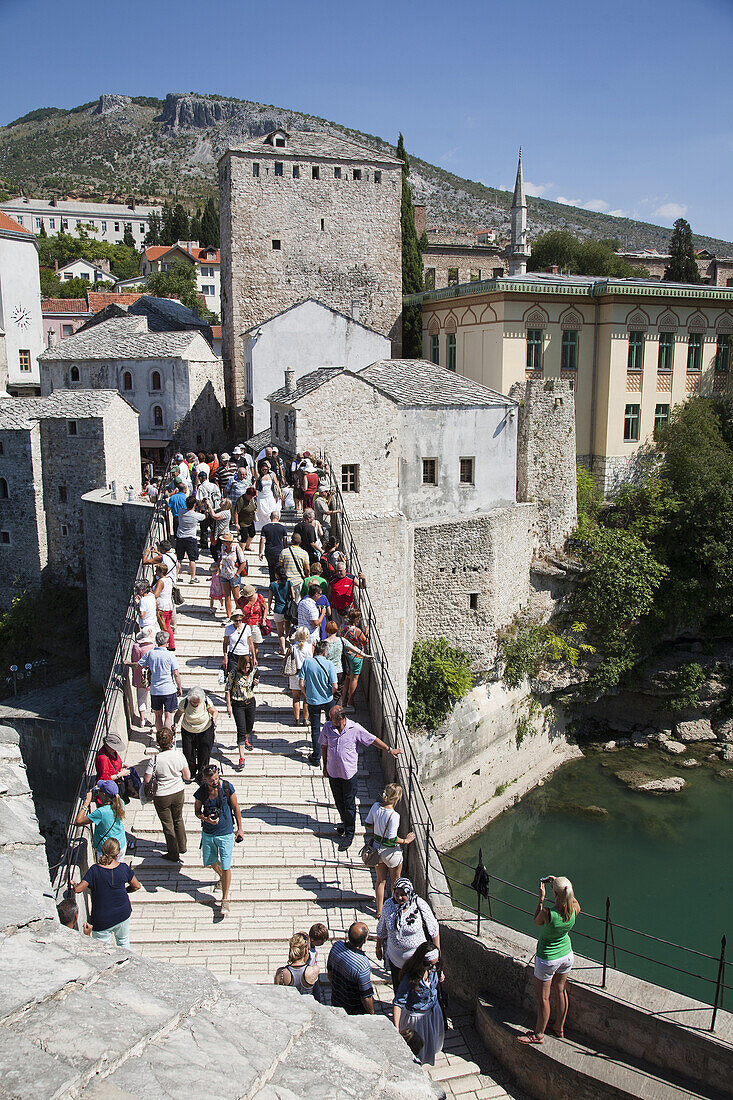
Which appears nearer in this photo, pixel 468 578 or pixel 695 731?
pixel 468 578

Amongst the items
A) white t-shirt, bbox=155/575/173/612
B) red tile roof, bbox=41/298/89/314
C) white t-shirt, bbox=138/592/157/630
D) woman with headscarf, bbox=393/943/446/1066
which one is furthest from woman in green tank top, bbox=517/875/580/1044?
red tile roof, bbox=41/298/89/314

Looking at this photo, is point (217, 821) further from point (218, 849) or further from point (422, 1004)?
point (422, 1004)

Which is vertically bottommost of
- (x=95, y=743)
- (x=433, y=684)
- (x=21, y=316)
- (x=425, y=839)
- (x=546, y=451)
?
(x=433, y=684)

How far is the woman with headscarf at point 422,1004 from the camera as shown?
5.98 m

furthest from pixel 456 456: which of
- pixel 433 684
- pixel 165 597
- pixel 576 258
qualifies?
pixel 576 258

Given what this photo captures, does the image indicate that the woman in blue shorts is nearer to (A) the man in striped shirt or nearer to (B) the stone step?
(A) the man in striped shirt

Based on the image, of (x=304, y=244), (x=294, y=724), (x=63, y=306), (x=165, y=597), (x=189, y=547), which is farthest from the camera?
(x=63, y=306)

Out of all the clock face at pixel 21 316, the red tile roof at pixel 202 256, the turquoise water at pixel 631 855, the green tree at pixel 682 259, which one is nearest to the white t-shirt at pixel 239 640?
the turquoise water at pixel 631 855

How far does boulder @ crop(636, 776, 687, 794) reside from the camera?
2306cm

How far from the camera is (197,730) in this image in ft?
27.4

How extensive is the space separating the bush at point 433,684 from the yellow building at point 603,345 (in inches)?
372

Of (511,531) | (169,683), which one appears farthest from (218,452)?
(169,683)

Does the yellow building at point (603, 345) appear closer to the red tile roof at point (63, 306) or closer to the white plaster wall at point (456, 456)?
the white plaster wall at point (456, 456)

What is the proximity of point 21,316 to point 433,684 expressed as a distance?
32363mm
